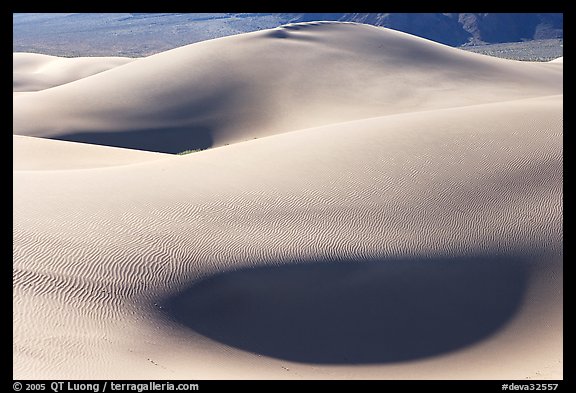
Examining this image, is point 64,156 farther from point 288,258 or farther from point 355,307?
point 355,307

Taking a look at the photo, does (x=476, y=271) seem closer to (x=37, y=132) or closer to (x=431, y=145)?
(x=431, y=145)

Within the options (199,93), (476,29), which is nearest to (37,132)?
(199,93)

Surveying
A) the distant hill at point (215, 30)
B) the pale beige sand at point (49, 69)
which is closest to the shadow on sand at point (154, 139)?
the pale beige sand at point (49, 69)

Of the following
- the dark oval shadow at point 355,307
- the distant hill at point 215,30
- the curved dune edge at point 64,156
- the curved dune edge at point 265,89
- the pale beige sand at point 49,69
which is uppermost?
the dark oval shadow at point 355,307

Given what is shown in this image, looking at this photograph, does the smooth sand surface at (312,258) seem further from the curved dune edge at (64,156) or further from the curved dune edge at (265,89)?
the curved dune edge at (265,89)

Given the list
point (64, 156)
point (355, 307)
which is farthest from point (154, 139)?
point (355, 307)

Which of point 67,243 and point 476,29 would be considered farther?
point 476,29
